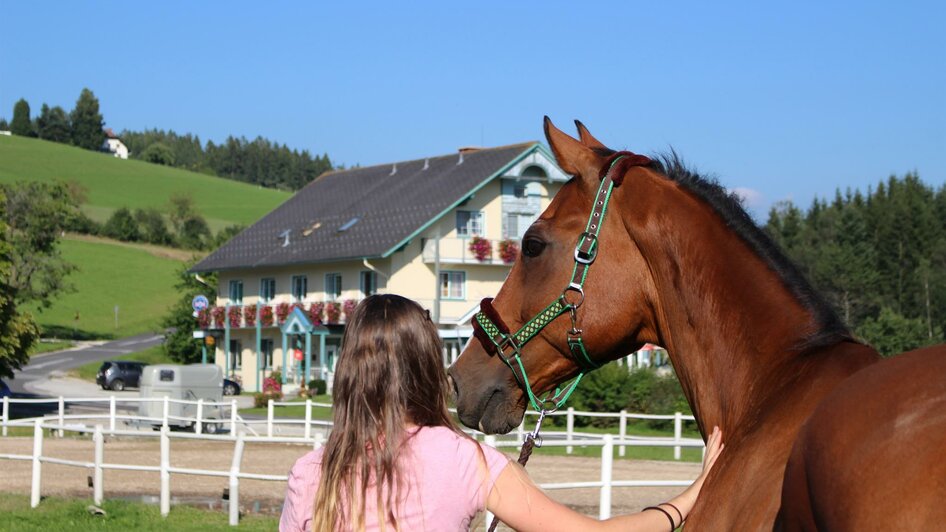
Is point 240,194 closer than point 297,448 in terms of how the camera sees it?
No

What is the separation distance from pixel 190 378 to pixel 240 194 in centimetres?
9477

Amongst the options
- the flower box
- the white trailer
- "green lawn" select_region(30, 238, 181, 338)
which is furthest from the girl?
"green lawn" select_region(30, 238, 181, 338)

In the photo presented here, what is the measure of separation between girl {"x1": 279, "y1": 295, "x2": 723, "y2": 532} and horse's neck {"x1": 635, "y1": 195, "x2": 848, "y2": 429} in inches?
27.3

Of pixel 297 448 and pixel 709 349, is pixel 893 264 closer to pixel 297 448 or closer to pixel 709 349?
pixel 297 448

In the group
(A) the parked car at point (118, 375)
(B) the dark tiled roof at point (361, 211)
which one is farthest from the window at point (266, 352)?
(A) the parked car at point (118, 375)

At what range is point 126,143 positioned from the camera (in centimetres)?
19262

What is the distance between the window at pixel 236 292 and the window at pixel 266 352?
293cm

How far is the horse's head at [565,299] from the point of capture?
3545mm

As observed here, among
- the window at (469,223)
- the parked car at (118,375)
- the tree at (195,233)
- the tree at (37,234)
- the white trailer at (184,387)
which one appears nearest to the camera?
the white trailer at (184,387)

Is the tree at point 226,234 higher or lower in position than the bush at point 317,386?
higher

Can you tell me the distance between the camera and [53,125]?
155375 millimetres

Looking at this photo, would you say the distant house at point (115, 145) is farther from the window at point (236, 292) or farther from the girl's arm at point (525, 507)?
the girl's arm at point (525, 507)

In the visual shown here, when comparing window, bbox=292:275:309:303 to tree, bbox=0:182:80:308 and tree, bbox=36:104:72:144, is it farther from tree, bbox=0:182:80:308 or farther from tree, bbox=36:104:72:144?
tree, bbox=36:104:72:144

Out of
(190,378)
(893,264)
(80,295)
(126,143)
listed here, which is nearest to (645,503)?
(190,378)
